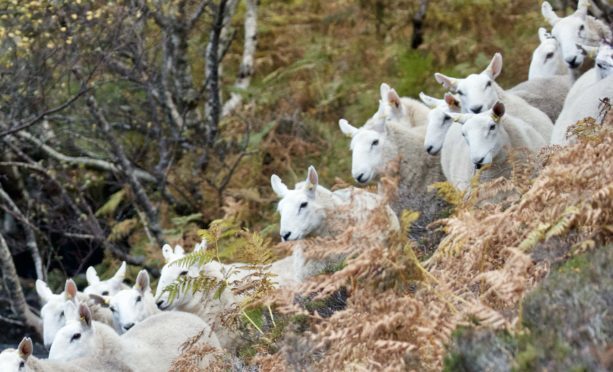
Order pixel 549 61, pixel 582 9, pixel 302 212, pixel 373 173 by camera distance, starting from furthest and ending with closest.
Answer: pixel 549 61 → pixel 582 9 → pixel 373 173 → pixel 302 212

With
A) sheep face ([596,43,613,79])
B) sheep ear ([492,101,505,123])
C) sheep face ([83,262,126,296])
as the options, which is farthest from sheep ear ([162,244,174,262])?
sheep face ([596,43,613,79])

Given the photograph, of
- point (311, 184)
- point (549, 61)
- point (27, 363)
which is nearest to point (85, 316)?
point (27, 363)

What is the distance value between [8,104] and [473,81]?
248 inches

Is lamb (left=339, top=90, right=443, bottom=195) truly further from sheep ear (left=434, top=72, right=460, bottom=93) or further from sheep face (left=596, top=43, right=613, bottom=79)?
sheep face (left=596, top=43, right=613, bottom=79)

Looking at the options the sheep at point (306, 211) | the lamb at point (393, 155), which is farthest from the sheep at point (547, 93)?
the sheep at point (306, 211)

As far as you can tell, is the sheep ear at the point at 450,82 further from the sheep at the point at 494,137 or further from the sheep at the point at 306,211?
the sheep at the point at 306,211

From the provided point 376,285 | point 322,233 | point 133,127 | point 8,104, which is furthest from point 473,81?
point 133,127

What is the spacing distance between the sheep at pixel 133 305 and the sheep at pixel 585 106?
4257 mm

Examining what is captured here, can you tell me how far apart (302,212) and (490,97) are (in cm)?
232

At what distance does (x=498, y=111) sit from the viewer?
9445mm

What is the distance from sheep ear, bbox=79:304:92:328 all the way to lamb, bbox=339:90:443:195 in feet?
9.90

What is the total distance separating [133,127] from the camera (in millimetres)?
18641

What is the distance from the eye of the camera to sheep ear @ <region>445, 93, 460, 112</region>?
1097cm

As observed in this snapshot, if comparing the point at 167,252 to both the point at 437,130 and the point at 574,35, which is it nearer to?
the point at 437,130
